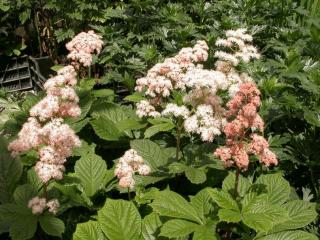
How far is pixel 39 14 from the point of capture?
20.4 ft

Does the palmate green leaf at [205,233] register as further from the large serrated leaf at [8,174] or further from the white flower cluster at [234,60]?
the large serrated leaf at [8,174]

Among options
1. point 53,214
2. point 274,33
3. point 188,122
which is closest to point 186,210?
point 188,122

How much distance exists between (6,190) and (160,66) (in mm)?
1199

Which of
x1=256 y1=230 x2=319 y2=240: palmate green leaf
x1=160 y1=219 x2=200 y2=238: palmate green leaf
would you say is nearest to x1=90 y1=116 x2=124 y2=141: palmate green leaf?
x1=160 y1=219 x2=200 y2=238: palmate green leaf

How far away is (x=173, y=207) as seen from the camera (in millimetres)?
2209

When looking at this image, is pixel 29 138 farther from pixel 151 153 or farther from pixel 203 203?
pixel 203 203

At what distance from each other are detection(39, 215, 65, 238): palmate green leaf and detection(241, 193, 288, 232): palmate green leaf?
930mm

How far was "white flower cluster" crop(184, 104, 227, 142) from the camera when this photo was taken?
7.70 feet

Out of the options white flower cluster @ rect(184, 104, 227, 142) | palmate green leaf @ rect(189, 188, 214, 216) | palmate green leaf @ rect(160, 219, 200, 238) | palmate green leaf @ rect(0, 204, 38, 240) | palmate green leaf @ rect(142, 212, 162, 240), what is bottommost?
palmate green leaf @ rect(142, 212, 162, 240)

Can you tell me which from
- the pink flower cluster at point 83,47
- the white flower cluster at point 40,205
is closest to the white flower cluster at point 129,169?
the white flower cluster at point 40,205

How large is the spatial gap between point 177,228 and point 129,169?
1.35 feet

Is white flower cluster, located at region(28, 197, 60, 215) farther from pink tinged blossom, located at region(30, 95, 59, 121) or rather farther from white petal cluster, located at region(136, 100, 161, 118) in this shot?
white petal cluster, located at region(136, 100, 161, 118)

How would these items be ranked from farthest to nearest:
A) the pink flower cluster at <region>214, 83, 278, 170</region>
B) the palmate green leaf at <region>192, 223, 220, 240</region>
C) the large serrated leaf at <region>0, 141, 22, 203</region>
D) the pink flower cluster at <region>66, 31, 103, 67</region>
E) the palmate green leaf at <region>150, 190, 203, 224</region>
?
the pink flower cluster at <region>66, 31, 103, 67</region> → the large serrated leaf at <region>0, 141, 22, 203</region> → the palmate green leaf at <region>150, 190, 203, 224</region> → the palmate green leaf at <region>192, 223, 220, 240</region> → the pink flower cluster at <region>214, 83, 278, 170</region>

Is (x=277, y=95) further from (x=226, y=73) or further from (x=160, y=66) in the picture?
(x=160, y=66)
